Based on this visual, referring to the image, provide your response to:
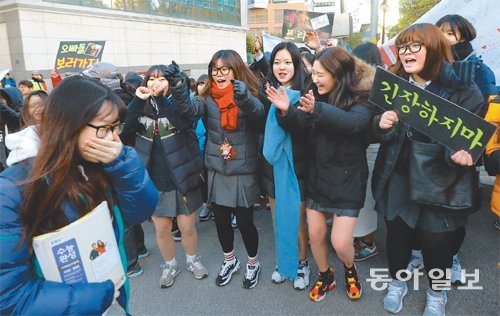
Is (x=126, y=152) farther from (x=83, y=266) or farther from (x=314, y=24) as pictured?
(x=314, y=24)

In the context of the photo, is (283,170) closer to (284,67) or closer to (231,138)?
(231,138)

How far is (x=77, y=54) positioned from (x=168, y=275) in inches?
202

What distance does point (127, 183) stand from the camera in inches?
60.5

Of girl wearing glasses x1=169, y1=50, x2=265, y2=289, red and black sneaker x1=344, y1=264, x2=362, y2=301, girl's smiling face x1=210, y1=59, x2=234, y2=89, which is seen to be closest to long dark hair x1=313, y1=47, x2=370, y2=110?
girl wearing glasses x1=169, y1=50, x2=265, y2=289

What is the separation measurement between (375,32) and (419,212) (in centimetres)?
638

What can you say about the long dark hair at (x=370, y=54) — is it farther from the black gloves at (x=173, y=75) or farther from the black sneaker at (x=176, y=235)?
the black sneaker at (x=176, y=235)

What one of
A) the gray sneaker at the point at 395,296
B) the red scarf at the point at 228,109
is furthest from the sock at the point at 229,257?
the gray sneaker at the point at 395,296

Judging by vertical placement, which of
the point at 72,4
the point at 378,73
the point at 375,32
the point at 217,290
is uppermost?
the point at 72,4

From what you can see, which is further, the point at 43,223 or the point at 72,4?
the point at 72,4

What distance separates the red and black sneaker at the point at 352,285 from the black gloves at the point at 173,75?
6.18ft

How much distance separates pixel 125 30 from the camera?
1953 centimetres

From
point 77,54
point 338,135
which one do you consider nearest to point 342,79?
point 338,135

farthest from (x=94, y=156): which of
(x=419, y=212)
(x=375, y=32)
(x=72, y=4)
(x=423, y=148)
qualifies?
(x=72, y=4)

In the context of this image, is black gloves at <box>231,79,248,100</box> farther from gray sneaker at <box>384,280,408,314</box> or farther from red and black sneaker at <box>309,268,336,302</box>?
gray sneaker at <box>384,280,408,314</box>
